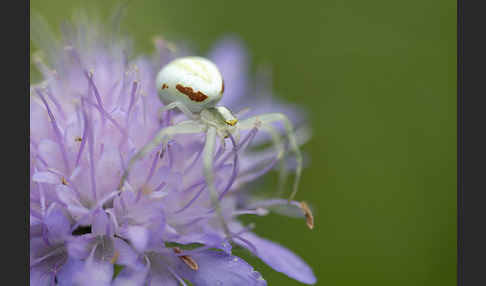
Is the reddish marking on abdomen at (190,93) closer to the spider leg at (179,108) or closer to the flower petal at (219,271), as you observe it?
the spider leg at (179,108)

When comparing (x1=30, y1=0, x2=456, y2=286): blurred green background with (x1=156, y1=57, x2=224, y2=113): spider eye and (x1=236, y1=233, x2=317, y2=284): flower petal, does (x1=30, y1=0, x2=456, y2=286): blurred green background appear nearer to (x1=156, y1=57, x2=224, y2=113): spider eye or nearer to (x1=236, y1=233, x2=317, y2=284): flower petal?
(x1=236, y1=233, x2=317, y2=284): flower petal

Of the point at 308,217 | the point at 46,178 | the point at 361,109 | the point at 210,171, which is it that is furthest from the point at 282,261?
the point at 361,109

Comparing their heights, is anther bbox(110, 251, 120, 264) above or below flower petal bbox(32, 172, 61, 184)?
below

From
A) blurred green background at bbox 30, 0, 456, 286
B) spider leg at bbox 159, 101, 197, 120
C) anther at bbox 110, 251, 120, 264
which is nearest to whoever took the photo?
anther at bbox 110, 251, 120, 264

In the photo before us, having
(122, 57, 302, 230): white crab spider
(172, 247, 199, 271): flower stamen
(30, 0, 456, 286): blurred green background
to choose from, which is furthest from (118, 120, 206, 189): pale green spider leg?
(30, 0, 456, 286): blurred green background

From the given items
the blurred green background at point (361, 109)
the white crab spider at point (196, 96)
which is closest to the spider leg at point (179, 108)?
the white crab spider at point (196, 96)

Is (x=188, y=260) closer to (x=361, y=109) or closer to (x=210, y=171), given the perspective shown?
(x=210, y=171)
